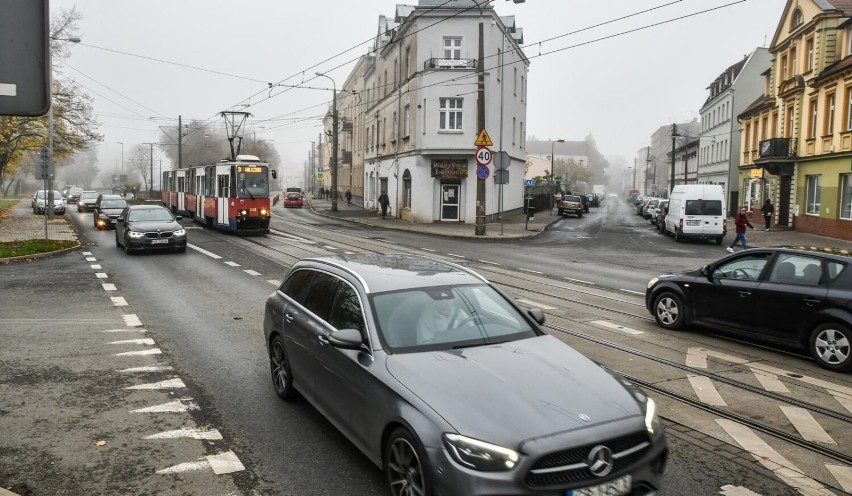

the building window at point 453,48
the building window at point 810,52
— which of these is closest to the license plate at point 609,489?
the building window at point 453,48

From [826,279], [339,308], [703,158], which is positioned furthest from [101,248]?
[703,158]

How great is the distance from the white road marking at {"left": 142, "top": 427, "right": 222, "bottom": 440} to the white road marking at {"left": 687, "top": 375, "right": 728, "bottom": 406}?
4614mm

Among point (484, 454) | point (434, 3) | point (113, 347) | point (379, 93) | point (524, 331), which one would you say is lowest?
point (113, 347)

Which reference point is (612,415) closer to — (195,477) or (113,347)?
(195,477)

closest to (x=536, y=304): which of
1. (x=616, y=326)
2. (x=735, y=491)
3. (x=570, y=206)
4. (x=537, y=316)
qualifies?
(x=616, y=326)

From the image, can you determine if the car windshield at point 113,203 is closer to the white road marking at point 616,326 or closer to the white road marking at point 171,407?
the white road marking at point 616,326

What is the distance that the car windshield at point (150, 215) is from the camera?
20.9 meters

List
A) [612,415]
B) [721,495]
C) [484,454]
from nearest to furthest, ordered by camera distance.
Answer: [484,454]
[612,415]
[721,495]

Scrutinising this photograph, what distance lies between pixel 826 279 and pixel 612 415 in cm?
585

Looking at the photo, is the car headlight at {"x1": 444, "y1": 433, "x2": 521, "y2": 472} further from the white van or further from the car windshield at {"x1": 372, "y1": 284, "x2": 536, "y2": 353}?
the white van

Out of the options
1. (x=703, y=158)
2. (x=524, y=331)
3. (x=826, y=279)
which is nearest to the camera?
(x=524, y=331)

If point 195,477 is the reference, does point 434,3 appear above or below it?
above

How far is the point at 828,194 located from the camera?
31078 mm

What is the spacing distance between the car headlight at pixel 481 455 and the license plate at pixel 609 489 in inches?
14.7
